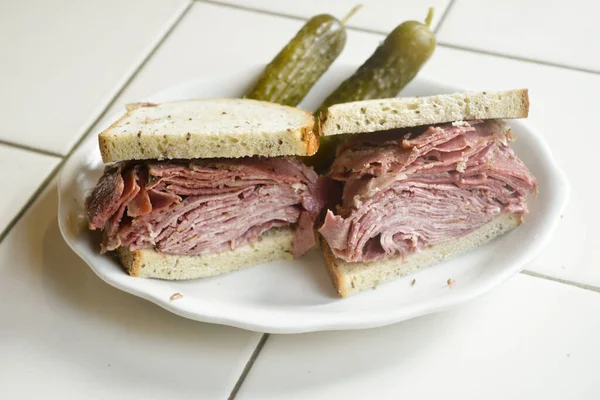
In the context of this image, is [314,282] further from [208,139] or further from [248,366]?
[208,139]

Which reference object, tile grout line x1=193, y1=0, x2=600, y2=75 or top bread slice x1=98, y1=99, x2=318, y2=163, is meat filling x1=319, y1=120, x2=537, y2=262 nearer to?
top bread slice x1=98, y1=99, x2=318, y2=163

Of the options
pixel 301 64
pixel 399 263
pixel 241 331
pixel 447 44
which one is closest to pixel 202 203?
pixel 241 331

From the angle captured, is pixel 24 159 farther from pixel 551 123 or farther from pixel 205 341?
pixel 551 123

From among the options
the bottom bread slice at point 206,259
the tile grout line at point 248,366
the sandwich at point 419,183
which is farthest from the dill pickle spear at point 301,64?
the tile grout line at point 248,366

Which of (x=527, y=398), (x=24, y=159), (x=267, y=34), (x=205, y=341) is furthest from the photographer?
(x=267, y=34)

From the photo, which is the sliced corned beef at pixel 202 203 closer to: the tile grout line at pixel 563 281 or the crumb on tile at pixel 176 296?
the crumb on tile at pixel 176 296

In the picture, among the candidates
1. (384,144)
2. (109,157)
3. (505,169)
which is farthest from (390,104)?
(109,157)
